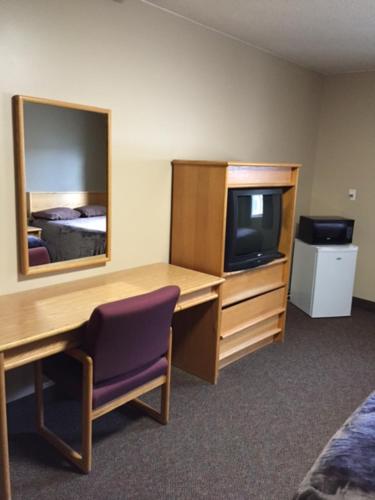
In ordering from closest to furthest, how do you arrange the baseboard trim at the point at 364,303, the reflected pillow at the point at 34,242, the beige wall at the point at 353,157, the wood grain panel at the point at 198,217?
the reflected pillow at the point at 34,242
the wood grain panel at the point at 198,217
the beige wall at the point at 353,157
the baseboard trim at the point at 364,303

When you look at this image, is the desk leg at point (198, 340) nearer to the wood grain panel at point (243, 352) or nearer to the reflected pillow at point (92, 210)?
the wood grain panel at point (243, 352)

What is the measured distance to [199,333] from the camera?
2934mm

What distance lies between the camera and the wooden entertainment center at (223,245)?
282 cm

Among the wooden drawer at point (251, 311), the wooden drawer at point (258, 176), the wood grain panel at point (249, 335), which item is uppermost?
the wooden drawer at point (258, 176)

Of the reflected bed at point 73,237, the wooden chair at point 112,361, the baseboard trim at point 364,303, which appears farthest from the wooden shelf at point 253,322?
the baseboard trim at point 364,303

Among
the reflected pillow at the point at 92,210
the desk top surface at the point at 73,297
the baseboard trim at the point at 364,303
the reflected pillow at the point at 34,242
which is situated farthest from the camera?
the baseboard trim at the point at 364,303

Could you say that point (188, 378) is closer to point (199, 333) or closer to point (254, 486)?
point (199, 333)

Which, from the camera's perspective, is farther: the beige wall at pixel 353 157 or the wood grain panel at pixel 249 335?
the beige wall at pixel 353 157

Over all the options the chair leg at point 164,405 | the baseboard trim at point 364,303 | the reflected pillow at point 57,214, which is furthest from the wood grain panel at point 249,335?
the baseboard trim at point 364,303

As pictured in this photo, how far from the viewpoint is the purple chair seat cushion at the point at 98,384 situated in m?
1.99

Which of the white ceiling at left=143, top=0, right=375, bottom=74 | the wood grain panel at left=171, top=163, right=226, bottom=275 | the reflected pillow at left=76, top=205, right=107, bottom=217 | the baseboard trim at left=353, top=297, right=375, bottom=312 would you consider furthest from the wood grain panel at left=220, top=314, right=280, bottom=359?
the white ceiling at left=143, top=0, right=375, bottom=74

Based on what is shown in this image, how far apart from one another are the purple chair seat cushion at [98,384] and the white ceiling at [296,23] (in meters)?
2.21

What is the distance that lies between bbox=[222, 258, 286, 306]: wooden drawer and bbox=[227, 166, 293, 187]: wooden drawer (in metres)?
0.63

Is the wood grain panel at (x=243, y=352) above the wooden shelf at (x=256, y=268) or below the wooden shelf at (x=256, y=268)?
below
